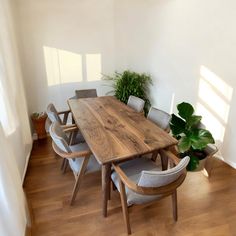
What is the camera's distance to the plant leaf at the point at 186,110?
7.79 ft

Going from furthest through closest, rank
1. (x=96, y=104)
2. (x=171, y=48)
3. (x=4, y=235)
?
(x=171, y=48), (x=96, y=104), (x=4, y=235)

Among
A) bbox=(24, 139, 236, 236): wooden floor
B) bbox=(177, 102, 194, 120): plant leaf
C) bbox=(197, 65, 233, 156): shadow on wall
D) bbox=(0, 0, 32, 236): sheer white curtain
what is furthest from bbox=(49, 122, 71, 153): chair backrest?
bbox=(197, 65, 233, 156): shadow on wall

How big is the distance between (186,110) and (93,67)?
2105 mm

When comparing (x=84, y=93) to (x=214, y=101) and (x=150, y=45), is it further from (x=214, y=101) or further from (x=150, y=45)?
(x=214, y=101)

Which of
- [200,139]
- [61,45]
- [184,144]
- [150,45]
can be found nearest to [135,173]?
[184,144]

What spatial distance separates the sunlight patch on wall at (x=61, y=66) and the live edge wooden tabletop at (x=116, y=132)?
108cm

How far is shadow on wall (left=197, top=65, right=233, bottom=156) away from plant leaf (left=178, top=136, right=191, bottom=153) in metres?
0.73

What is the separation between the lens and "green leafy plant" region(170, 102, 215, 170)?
226 cm

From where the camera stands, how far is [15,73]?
2701 millimetres

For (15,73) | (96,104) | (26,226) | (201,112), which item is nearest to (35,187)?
(26,226)

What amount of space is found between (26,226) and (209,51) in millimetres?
2749

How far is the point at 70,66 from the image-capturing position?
3705 millimetres

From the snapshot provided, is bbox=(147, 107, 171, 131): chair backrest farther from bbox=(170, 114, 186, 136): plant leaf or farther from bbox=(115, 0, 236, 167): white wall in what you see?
bbox=(115, 0, 236, 167): white wall

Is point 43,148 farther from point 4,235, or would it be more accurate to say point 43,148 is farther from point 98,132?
point 4,235
